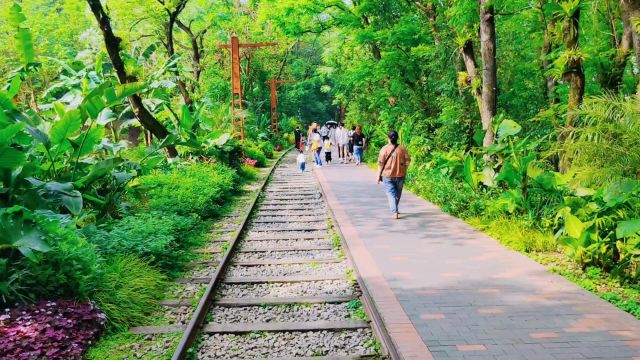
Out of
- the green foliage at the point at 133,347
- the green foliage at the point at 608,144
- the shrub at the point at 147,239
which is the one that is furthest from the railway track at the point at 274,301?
the green foliage at the point at 608,144

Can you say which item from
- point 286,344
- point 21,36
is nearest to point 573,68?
point 286,344

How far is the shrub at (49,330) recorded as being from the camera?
15.6ft

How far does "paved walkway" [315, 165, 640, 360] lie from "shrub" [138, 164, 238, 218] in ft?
11.3

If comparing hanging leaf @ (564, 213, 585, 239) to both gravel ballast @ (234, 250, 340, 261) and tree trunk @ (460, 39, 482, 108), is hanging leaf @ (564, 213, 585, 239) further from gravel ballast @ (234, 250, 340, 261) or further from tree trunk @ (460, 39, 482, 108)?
tree trunk @ (460, 39, 482, 108)

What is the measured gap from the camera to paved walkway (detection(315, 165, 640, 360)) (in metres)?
4.77

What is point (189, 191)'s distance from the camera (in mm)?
11938

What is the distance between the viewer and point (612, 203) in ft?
20.9

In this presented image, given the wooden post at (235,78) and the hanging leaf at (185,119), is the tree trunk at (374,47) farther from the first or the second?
the hanging leaf at (185,119)

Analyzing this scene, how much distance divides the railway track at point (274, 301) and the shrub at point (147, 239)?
1.43 feet

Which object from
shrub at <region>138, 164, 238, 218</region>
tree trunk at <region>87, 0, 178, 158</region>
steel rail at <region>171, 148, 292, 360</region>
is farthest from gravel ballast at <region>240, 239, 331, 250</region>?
tree trunk at <region>87, 0, 178, 158</region>

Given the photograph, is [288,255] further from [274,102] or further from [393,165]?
[274,102]

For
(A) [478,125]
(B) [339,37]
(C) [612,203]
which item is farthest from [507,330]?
(B) [339,37]

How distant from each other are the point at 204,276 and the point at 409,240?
3544 mm

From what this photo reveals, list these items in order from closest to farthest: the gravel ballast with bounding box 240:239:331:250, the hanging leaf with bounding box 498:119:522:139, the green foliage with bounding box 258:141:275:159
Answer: the gravel ballast with bounding box 240:239:331:250, the hanging leaf with bounding box 498:119:522:139, the green foliage with bounding box 258:141:275:159
